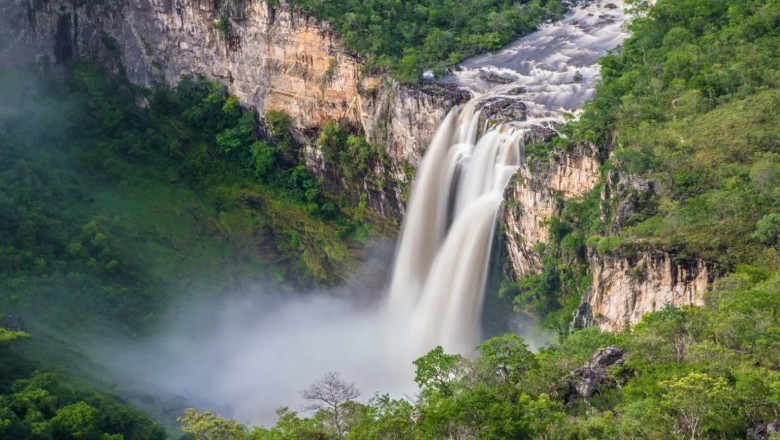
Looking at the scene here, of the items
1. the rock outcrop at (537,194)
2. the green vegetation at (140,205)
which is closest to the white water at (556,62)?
the rock outcrop at (537,194)

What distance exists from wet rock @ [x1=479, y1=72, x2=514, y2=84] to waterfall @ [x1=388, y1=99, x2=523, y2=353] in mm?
2377

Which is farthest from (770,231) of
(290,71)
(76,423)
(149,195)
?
(149,195)

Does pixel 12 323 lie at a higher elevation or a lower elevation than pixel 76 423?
higher

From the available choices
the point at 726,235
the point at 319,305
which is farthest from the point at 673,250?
the point at 319,305

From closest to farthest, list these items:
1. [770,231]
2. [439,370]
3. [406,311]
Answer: [439,370] → [770,231] → [406,311]

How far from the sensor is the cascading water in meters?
39.3

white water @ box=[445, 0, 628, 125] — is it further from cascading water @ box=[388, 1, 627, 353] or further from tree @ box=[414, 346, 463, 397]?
tree @ box=[414, 346, 463, 397]

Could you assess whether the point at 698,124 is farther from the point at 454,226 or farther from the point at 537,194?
the point at 454,226

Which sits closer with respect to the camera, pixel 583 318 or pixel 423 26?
pixel 583 318

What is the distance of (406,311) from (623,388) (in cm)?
1867

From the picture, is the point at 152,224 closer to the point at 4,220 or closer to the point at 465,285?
the point at 4,220

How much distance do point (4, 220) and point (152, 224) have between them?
250 inches

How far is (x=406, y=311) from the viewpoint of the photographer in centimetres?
4250

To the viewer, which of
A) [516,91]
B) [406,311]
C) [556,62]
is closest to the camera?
[406,311]
